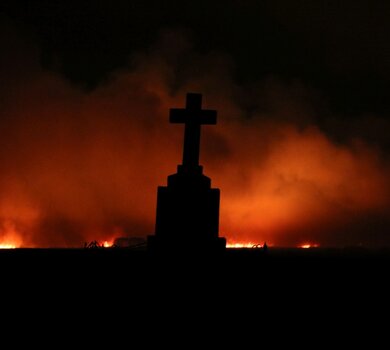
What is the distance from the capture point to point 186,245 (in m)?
8.72

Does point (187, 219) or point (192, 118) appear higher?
point (192, 118)

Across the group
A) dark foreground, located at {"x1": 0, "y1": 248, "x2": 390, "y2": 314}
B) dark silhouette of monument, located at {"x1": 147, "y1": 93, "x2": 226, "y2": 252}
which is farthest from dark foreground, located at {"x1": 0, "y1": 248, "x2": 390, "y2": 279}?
dark silhouette of monument, located at {"x1": 147, "y1": 93, "x2": 226, "y2": 252}

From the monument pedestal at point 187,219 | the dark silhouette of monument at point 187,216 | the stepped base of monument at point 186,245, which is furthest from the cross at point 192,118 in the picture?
the stepped base of monument at point 186,245

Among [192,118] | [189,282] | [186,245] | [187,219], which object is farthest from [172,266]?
[192,118]

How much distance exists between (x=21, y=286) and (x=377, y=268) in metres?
7.82

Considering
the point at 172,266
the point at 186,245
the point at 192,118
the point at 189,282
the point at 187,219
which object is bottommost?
the point at 189,282

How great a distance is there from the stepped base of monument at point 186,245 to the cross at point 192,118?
192 cm

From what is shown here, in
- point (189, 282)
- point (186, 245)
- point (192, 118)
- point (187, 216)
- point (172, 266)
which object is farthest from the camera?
point (192, 118)

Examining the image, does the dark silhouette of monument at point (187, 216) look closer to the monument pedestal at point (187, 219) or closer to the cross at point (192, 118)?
the monument pedestal at point (187, 219)

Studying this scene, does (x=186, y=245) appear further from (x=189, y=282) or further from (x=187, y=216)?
(x=189, y=282)

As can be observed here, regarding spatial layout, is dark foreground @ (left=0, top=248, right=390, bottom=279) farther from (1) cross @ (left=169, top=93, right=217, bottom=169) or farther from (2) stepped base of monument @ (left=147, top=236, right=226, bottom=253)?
(1) cross @ (left=169, top=93, right=217, bottom=169)

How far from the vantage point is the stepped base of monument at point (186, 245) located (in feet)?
28.6

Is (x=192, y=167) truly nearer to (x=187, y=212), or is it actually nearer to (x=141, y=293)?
(x=187, y=212)

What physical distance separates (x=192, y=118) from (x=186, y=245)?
3044 mm
